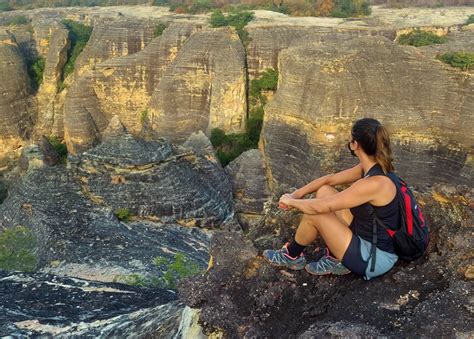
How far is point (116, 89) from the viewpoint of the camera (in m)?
18.9

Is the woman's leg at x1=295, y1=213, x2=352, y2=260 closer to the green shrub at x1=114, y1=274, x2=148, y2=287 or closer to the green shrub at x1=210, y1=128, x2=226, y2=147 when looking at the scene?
the green shrub at x1=114, y1=274, x2=148, y2=287

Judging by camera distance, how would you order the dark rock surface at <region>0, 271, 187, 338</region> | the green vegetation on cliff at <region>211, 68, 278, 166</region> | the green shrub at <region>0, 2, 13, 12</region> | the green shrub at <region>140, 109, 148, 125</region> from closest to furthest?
the dark rock surface at <region>0, 271, 187, 338</region>
the green vegetation on cliff at <region>211, 68, 278, 166</region>
the green shrub at <region>140, 109, 148, 125</region>
the green shrub at <region>0, 2, 13, 12</region>

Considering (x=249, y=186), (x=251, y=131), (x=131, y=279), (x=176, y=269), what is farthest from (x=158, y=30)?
(x=131, y=279)

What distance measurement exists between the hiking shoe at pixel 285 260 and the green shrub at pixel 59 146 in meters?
16.0

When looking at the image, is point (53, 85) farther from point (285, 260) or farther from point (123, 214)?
point (285, 260)

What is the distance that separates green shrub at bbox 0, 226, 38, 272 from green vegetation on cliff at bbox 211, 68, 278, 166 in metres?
6.83

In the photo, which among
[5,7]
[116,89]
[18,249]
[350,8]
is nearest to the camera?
[18,249]

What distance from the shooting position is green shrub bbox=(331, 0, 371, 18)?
23.9 m

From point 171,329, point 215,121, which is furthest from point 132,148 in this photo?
point 171,329

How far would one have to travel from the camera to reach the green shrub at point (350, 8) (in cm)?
2388

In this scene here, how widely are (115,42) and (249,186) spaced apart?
1042cm

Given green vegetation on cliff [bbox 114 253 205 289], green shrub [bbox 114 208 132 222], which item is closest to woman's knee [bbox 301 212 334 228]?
green vegetation on cliff [bbox 114 253 205 289]

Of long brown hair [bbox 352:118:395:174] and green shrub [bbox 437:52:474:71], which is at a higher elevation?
long brown hair [bbox 352:118:395:174]

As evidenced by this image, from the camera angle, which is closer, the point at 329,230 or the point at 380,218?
the point at 380,218
